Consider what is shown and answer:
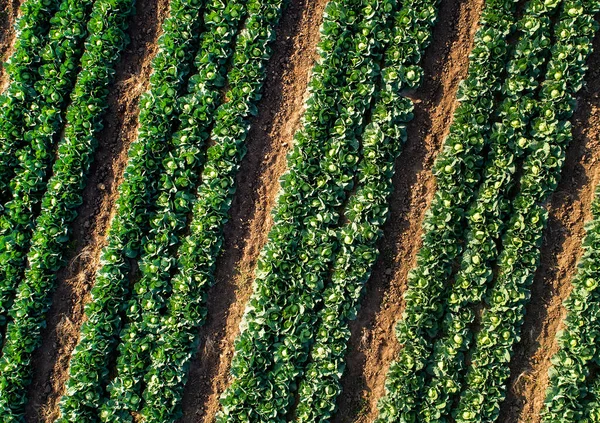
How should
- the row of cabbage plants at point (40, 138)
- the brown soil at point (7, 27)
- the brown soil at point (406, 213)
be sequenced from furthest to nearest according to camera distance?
the brown soil at point (7, 27) < the row of cabbage plants at point (40, 138) < the brown soil at point (406, 213)

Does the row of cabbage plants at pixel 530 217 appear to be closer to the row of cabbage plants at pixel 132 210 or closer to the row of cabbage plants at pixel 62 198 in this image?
the row of cabbage plants at pixel 132 210

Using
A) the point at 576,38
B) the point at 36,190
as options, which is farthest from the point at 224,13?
the point at 576,38

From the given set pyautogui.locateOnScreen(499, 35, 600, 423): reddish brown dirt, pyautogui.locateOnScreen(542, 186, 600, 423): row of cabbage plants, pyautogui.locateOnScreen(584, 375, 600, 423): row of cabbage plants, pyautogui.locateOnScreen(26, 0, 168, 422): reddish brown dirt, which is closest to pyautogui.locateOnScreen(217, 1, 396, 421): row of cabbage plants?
pyautogui.locateOnScreen(26, 0, 168, 422): reddish brown dirt

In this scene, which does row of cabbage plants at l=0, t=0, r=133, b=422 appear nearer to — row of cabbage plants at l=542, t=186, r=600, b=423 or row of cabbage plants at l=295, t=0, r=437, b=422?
row of cabbage plants at l=295, t=0, r=437, b=422

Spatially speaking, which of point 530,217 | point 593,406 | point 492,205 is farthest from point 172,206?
point 593,406

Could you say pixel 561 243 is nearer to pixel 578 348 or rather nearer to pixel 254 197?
pixel 578 348

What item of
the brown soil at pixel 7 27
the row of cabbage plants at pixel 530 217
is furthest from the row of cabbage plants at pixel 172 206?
the row of cabbage plants at pixel 530 217

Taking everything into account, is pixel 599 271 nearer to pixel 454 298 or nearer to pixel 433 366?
pixel 454 298

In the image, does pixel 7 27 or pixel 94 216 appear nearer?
pixel 94 216
